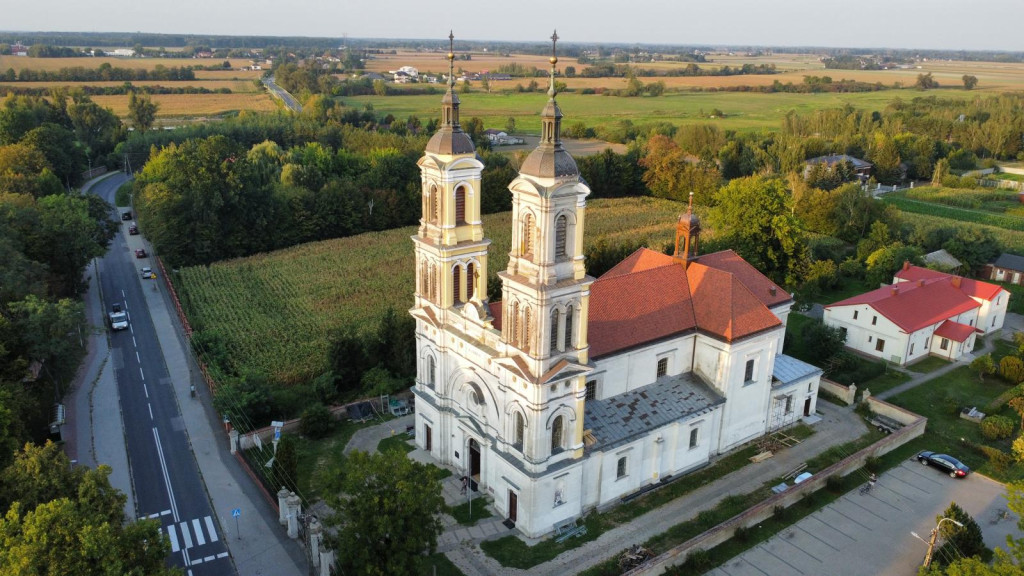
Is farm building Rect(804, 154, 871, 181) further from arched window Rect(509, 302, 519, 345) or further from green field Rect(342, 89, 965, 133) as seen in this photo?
arched window Rect(509, 302, 519, 345)

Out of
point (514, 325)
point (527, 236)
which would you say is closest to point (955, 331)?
point (514, 325)

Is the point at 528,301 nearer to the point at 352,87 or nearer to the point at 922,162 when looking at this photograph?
the point at 922,162

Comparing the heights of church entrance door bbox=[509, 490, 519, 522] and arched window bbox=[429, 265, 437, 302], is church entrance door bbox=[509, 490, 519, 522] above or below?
below

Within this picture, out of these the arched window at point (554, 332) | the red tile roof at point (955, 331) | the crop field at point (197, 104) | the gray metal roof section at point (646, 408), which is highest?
the crop field at point (197, 104)

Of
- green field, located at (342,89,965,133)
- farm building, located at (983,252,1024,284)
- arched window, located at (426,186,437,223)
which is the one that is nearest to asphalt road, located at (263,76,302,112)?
green field, located at (342,89,965,133)

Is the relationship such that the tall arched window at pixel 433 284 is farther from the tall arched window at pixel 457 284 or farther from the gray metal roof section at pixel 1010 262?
the gray metal roof section at pixel 1010 262

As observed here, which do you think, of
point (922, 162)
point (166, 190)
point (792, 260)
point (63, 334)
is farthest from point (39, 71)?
point (922, 162)

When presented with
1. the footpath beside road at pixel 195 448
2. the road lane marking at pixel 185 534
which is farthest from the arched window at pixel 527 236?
the road lane marking at pixel 185 534
